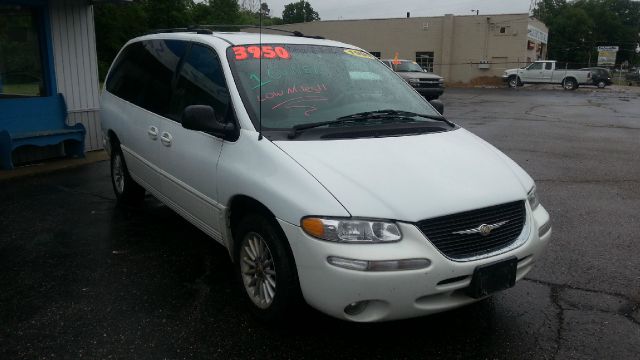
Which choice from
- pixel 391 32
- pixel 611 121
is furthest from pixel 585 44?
pixel 611 121

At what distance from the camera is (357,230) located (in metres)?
2.79

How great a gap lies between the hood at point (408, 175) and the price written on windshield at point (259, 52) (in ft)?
3.23

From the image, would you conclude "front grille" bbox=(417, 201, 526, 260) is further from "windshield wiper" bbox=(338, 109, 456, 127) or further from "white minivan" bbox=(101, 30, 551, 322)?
"windshield wiper" bbox=(338, 109, 456, 127)

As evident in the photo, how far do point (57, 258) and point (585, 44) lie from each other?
83.4 metres

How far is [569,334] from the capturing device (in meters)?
3.34

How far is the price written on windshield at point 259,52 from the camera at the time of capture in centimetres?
394

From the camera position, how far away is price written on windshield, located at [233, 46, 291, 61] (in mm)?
3943

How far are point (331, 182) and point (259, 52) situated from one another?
147cm

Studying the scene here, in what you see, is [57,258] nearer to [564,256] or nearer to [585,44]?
[564,256]

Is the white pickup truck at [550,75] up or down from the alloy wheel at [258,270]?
up

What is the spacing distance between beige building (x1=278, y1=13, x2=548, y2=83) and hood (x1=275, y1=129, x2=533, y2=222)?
124ft

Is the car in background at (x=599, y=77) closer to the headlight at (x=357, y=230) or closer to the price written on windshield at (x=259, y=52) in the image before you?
the price written on windshield at (x=259, y=52)

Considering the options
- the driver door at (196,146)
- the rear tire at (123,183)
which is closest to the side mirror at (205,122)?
the driver door at (196,146)

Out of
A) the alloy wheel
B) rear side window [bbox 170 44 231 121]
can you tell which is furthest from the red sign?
the alloy wheel
